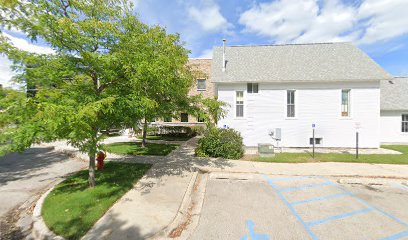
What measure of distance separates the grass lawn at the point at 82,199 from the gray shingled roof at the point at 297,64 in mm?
10504

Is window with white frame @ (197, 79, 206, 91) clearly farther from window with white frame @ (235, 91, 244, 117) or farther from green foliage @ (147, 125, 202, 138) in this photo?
window with white frame @ (235, 91, 244, 117)

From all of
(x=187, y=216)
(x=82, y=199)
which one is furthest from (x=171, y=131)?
(x=187, y=216)

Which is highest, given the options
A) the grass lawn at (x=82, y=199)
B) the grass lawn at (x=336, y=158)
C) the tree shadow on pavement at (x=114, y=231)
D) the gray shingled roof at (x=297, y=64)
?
the gray shingled roof at (x=297, y=64)

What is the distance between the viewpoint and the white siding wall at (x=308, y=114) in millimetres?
15344

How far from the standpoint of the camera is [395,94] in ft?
62.6

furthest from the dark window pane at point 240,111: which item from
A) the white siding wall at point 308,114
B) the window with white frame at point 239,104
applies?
the white siding wall at point 308,114

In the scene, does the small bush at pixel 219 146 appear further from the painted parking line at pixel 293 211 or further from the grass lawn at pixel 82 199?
the grass lawn at pixel 82 199

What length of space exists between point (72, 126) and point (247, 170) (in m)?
7.81

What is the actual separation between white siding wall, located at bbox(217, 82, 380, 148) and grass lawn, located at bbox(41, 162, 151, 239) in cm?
959

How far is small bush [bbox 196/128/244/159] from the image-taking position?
40.2ft

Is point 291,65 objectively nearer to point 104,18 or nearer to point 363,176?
point 363,176

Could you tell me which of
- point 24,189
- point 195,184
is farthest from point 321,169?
point 24,189

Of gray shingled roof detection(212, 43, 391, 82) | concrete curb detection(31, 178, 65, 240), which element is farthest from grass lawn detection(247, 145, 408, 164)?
concrete curb detection(31, 178, 65, 240)

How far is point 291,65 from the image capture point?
16719 millimetres
